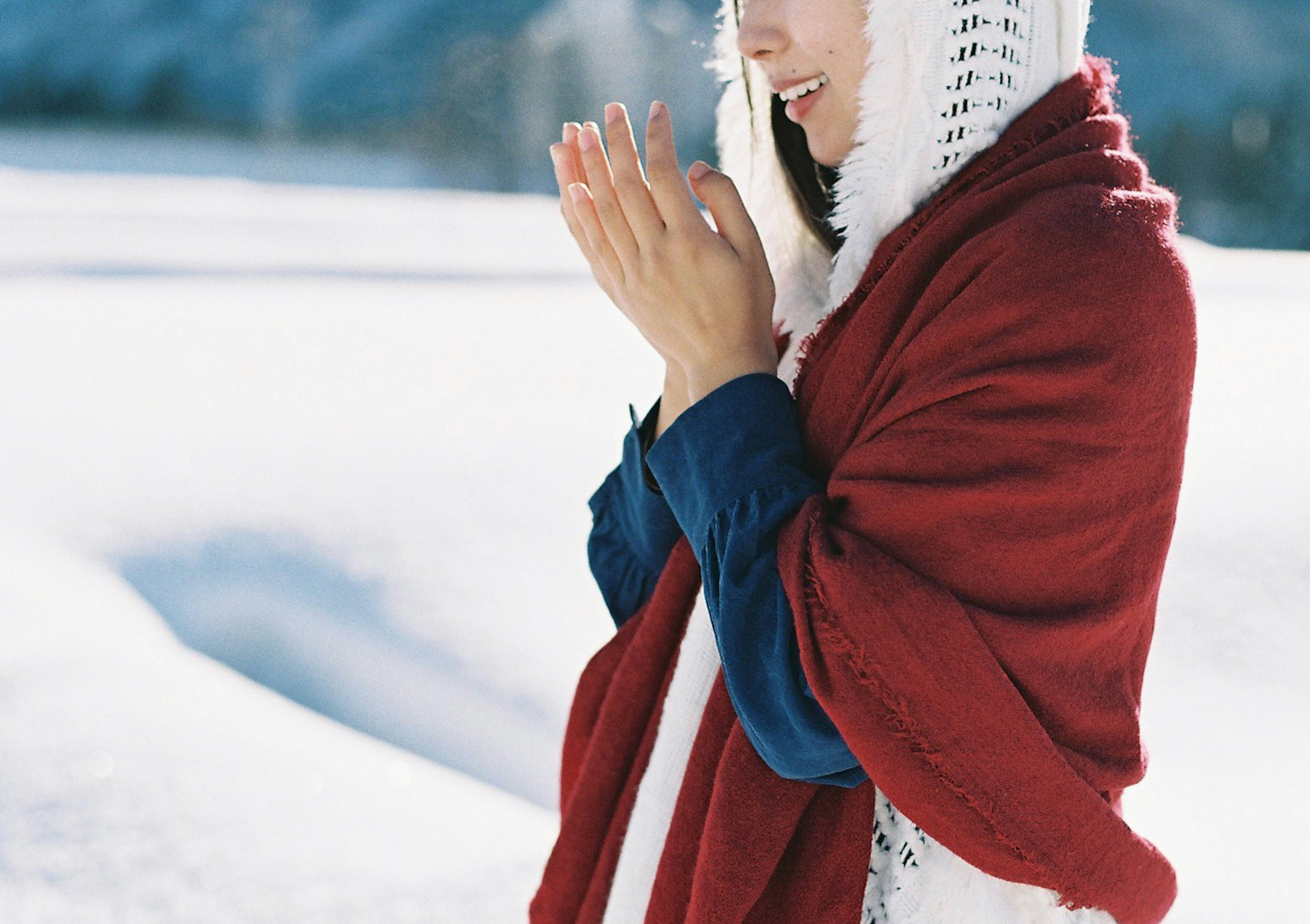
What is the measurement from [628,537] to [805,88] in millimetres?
390

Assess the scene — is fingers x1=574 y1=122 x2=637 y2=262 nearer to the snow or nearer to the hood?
the hood

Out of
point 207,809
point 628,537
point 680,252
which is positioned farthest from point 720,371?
point 207,809

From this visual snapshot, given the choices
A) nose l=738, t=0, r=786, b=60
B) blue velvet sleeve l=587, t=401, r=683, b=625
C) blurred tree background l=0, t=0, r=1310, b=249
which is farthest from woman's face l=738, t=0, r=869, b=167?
blurred tree background l=0, t=0, r=1310, b=249

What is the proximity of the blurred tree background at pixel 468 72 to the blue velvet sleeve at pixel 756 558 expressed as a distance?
6423mm

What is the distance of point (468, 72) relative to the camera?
7.20m

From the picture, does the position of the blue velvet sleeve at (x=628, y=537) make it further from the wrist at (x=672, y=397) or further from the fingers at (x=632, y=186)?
the fingers at (x=632, y=186)

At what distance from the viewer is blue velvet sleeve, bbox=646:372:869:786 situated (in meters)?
0.68

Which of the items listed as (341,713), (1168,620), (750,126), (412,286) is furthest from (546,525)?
(412,286)

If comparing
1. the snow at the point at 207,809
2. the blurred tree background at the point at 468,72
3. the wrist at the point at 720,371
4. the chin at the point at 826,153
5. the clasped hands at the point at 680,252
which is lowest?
the snow at the point at 207,809

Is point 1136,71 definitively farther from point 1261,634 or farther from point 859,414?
point 859,414

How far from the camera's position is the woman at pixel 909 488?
2.10 feet

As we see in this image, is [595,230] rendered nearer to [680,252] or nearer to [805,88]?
[680,252]

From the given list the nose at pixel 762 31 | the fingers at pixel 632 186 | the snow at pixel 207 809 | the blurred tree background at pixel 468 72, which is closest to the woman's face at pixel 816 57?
the nose at pixel 762 31

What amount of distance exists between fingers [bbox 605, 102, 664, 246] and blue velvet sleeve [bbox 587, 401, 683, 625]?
0.20 m
